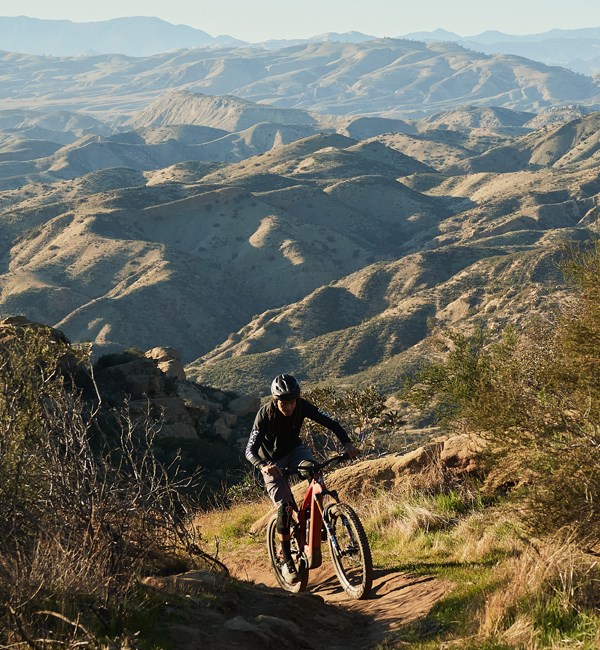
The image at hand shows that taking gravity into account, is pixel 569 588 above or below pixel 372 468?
above

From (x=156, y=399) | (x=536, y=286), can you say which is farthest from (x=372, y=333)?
(x=156, y=399)

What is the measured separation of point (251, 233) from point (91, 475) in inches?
5876

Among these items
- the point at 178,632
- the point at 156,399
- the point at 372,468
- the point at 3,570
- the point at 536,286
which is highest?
the point at 3,570

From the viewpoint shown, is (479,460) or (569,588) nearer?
(569,588)

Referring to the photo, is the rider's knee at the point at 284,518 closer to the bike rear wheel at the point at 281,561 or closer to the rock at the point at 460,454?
the bike rear wheel at the point at 281,561

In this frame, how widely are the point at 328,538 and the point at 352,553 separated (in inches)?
12.6

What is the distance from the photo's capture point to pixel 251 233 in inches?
6117

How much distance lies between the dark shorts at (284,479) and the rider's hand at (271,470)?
10 centimetres

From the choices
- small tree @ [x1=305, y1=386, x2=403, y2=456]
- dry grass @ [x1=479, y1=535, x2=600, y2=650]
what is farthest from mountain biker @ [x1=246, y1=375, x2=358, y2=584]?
small tree @ [x1=305, y1=386, x2=403, y2=456]

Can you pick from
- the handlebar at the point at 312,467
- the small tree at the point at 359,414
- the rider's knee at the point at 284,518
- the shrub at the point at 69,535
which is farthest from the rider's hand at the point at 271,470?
the small tree at the point at 359,414

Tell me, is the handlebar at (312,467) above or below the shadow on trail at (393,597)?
above

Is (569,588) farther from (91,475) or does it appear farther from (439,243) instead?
(439,243)

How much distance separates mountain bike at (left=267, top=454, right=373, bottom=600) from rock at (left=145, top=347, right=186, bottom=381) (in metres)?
33.1

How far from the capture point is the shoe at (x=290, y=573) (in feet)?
27.8
